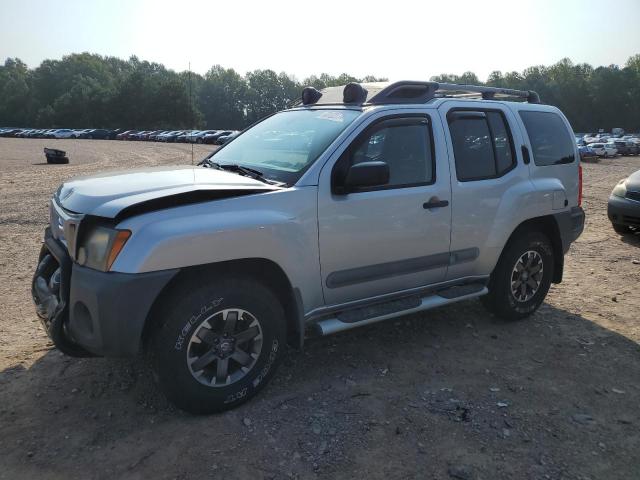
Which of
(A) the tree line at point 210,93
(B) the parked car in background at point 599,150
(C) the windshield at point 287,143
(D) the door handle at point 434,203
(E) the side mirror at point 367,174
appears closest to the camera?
(E) the side mirror at point 367,174

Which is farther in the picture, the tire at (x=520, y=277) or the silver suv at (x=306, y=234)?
the tire at (x=520, y=277)

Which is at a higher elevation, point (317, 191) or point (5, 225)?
point (317, 191)

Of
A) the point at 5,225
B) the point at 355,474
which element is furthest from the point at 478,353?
the point at 5,225

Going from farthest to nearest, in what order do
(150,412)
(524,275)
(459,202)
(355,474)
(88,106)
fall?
(88,106) → (524,275) → (459,202) → (150,412) → (355,474)

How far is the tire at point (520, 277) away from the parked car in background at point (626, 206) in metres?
4.18

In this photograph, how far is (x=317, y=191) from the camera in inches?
137

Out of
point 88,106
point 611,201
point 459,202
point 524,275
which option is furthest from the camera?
point 88,106

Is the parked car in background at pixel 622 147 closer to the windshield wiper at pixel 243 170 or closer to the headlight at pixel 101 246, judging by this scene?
the windshield wiper at pixel 243 170

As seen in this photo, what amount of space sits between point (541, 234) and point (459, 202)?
125 centimetres

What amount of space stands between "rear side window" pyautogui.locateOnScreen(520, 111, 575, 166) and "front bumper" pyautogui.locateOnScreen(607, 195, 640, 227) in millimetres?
3777

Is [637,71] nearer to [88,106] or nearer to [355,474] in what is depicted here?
[88,106]

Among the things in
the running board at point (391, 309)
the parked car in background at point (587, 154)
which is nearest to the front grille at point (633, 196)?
the running board at point (391, 309)

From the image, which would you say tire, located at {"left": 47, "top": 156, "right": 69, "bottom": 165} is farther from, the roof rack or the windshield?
the roof rack

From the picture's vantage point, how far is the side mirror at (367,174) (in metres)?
3.43
